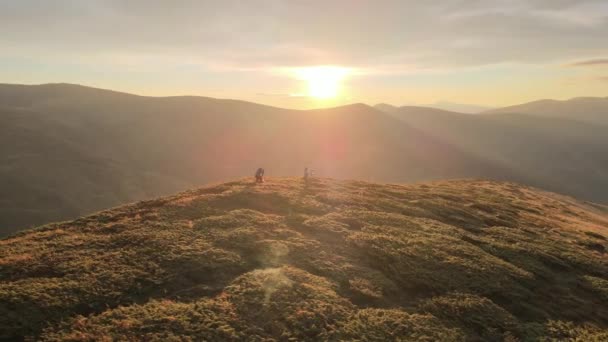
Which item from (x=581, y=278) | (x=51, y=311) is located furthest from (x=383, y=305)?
(x=581, y=278)

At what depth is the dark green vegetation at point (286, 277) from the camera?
18688 millimetres

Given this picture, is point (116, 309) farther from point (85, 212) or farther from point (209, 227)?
point (85, 212)

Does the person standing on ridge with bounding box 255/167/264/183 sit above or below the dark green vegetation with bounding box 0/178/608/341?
above

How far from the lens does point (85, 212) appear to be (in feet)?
442

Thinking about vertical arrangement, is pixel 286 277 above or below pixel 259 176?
below

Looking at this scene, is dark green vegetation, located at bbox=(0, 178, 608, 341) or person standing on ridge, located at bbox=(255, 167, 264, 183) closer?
dark green vegetation, located at bbox=(0, 178, 608, 341)

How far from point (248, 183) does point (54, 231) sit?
22.1 metres

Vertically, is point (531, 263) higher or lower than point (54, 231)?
lower

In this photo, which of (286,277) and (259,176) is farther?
(259,176)

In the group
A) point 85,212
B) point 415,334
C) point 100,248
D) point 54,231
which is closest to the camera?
point 415,334

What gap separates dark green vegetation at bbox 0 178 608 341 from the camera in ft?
61.3

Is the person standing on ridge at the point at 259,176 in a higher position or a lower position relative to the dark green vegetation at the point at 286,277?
higher

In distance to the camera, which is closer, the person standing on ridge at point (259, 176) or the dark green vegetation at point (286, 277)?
the dark green vegetation at point (286, 277)

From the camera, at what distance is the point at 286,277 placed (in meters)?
23.7
